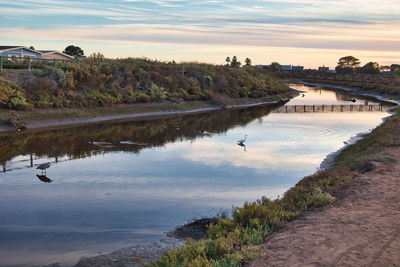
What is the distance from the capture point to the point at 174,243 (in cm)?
1048

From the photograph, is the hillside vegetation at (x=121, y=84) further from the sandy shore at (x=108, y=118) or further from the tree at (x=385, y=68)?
the tree at (x=385, y=68)

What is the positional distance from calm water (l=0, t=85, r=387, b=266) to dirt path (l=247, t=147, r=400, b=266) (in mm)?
3580

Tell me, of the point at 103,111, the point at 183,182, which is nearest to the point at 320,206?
the point at 183,182

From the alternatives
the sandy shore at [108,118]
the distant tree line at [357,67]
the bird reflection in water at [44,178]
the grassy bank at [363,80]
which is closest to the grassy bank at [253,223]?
the bird reflection in water at [44,178]

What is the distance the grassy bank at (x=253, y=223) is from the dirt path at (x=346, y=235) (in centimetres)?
31

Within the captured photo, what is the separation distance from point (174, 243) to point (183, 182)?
231 inches

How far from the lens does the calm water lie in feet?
36.6

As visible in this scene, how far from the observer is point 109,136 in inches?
1048

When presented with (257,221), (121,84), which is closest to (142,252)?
(257,221)

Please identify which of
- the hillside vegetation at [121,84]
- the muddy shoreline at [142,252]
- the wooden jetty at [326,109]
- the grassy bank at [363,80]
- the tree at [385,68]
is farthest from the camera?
the tree at [385,68]

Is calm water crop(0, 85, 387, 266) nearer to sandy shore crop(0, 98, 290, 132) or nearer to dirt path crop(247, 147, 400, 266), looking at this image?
sandy shore crop(0, 98, 290, 132)

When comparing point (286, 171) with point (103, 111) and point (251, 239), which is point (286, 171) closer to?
point (251, 239)

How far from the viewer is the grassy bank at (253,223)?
26.2 ft

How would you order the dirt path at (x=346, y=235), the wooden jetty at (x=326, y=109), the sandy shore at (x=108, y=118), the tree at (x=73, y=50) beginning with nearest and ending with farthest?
the dirt path at (x=346, y=235), the sandy shore at (x=108, y=118), the wooden jetty at (x=326, y=109), the tree at (x=73, y=50)
